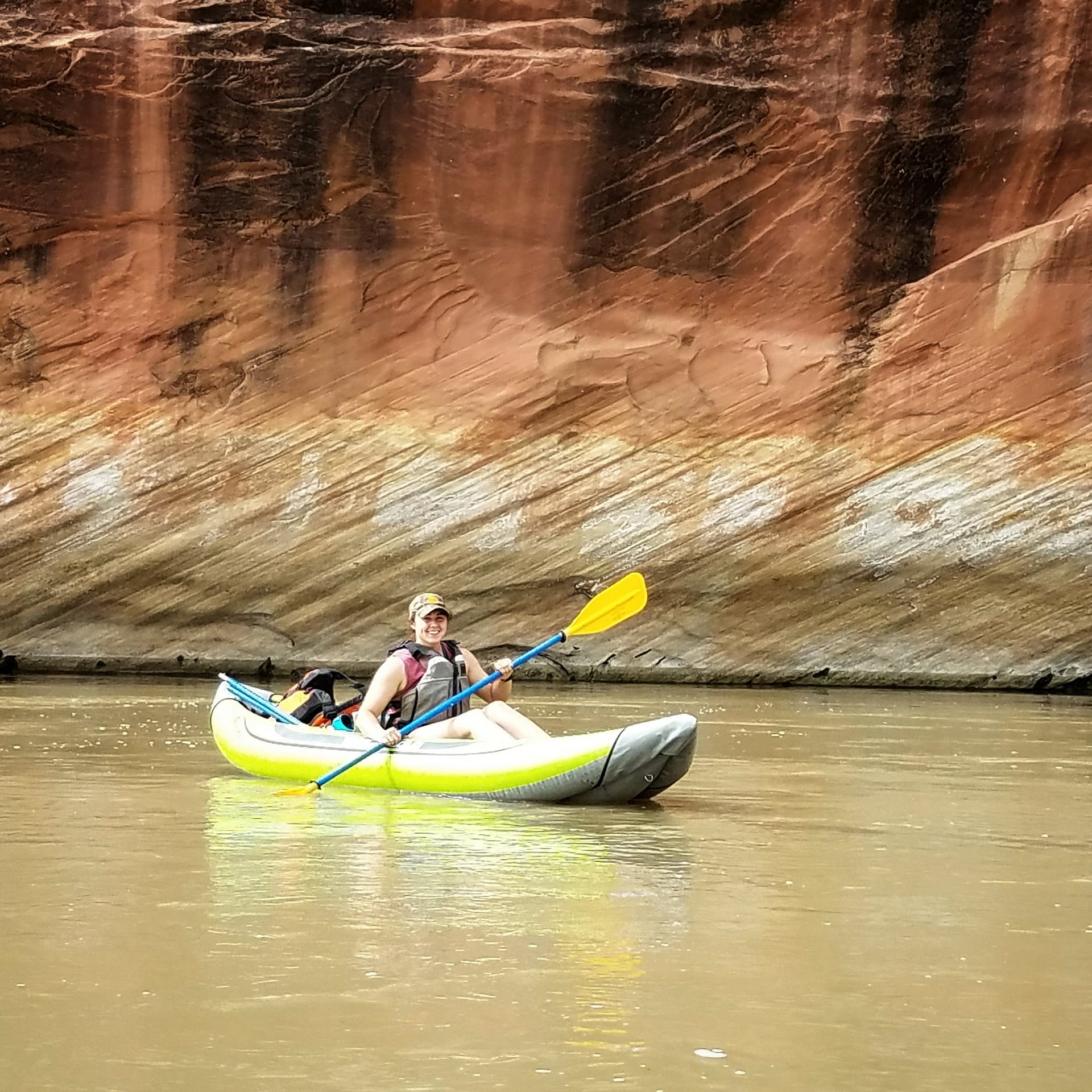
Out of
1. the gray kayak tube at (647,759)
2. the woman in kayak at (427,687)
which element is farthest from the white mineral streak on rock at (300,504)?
the gray kayak tube at (647,759)

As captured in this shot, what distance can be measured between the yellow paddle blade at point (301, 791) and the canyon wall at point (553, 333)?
8068 mm

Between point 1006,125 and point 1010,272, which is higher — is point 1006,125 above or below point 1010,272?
above

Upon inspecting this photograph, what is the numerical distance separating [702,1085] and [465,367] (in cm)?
1259

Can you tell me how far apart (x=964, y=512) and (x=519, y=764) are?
363 inches

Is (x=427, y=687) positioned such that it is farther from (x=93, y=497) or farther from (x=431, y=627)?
(x=93, y=497)

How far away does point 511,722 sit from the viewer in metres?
6.84

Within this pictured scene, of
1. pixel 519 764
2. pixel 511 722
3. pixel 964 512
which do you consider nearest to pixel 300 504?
pixel 964 512

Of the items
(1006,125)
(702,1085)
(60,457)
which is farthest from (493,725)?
(1006,125)

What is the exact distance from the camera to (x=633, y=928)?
Result: 4.28m

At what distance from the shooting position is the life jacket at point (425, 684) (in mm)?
7074

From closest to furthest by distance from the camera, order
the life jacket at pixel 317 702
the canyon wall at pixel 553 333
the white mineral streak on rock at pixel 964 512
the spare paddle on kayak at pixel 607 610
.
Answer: the spare paddle on kayak at pixel 607 610 < the life jacket at pixel 317 702 < the white mineral streak on rock at pixel 964 512 < the canyon wall at pixel 553 333

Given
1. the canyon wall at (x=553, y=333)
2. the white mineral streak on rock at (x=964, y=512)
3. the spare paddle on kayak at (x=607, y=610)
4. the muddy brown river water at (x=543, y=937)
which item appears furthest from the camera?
the canyon wall at (x=553, y=333)

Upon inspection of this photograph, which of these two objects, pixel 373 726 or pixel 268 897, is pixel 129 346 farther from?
pixel 268 897

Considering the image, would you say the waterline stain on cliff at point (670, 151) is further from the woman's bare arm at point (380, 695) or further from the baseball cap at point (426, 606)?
the woman's bare arm at point (380, 695)
